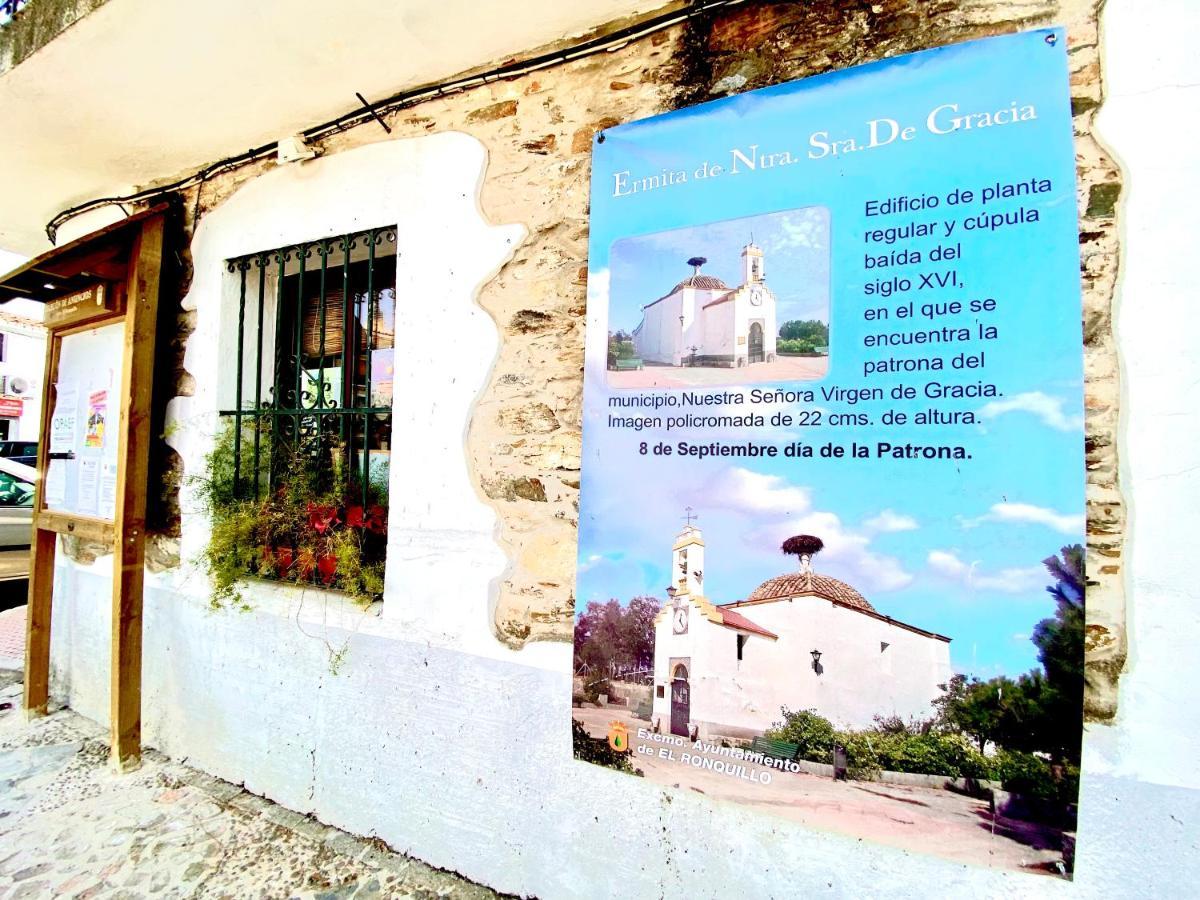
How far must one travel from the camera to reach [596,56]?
2430mm

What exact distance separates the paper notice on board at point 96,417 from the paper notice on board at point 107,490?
198 mm

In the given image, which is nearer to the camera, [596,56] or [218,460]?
[596,56]

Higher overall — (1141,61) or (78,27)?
(78,27)

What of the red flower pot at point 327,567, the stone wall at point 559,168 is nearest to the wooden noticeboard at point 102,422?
the red flower pot at point 327,567

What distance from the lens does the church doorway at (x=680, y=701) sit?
210cm

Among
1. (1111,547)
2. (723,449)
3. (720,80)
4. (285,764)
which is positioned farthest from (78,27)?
(1111,547)

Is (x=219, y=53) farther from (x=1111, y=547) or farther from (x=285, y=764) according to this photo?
(x=1111, y=547)

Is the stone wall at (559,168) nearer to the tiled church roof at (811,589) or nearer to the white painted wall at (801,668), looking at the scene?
the white painted wall at (801,668)

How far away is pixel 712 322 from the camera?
83.1 inches

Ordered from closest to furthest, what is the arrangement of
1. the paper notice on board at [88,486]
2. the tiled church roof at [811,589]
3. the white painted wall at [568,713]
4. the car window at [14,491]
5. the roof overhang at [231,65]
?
the white painted wall at [568,713]
the tiled church roof at [811,589]
the roof overhang at [231,65]
the paper notice on board at [88,486]
the car window at [14,491]

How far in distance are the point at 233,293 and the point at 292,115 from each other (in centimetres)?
110

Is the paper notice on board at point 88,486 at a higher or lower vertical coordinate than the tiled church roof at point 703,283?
lower

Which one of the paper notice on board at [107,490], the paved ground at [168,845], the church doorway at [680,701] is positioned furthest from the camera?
the paper notice on board at [107,490]

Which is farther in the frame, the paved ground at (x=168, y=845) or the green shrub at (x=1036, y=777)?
the paved ground at (x=168, y=845)
